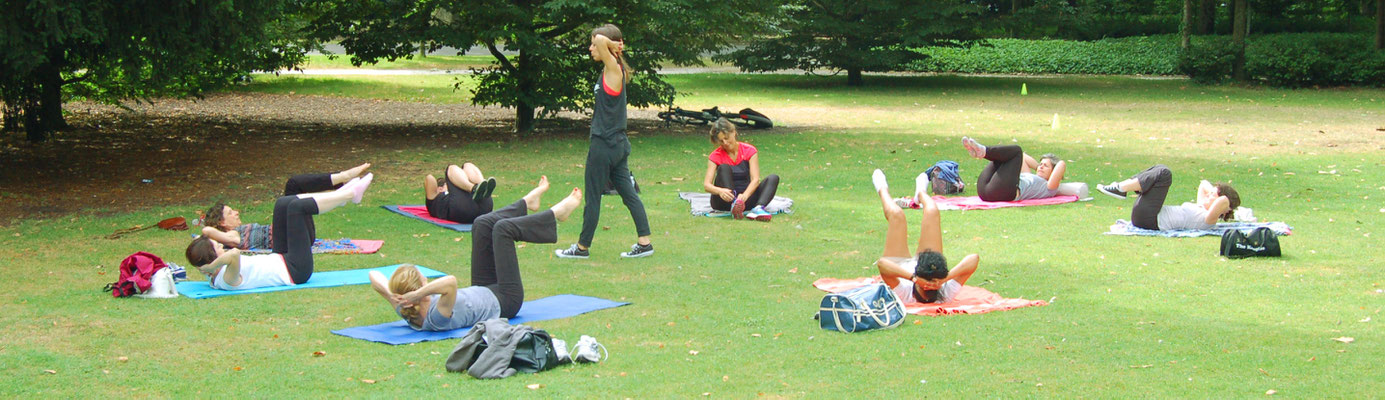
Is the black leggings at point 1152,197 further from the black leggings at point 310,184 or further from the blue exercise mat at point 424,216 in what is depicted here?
the black leggings at point 310,184

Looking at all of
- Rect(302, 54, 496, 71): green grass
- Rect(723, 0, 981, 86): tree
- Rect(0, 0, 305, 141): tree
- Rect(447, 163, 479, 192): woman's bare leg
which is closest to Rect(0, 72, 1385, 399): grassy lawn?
Rect(447, 163, 479, 192): woman's bare leg

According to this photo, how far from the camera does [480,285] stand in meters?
7.19

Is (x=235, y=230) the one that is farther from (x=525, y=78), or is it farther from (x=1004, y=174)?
(x=525, y=78)

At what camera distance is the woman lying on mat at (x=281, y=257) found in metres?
7.93

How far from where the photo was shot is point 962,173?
48.6 ft

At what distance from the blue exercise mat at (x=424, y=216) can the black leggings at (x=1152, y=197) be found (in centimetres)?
608

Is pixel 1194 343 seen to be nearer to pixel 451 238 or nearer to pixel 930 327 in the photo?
pixel 930 327

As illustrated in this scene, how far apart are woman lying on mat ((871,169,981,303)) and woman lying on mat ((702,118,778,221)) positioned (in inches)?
120

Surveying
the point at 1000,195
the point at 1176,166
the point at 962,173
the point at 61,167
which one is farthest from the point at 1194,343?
the point at 61,167

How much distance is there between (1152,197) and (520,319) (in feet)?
19.6

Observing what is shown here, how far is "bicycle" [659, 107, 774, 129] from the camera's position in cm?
2098

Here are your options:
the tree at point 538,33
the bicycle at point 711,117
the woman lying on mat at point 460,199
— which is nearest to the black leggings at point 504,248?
the woman lying on mat at point 460,199

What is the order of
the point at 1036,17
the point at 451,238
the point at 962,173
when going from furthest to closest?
the point at 1036,17 < the point at 962,173 < the point at 451,238

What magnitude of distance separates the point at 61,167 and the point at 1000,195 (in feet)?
39.1
